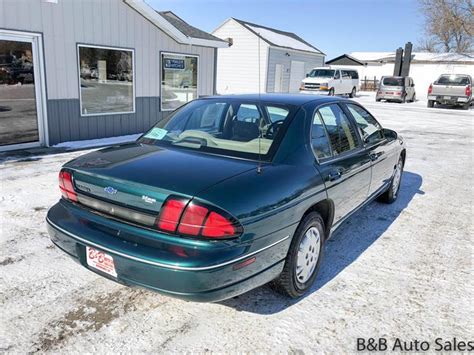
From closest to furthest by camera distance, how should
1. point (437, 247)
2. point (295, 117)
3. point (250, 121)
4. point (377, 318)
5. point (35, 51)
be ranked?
point (377, 318), point (295, 117), point (250, 121), point (437, 247), point (35, 51)

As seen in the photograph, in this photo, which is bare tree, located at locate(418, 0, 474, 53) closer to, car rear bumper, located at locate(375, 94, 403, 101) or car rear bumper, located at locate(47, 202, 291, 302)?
car rear bumper, located at locate(375, 94, 403, 101)

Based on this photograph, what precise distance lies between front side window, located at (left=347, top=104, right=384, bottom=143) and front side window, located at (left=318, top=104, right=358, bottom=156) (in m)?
0.28

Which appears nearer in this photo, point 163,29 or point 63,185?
point 63,185

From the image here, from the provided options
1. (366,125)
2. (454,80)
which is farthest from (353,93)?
(366,125)

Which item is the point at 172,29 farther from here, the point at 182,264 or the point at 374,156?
the point at 182,264

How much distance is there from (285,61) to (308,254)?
25337 millimetres

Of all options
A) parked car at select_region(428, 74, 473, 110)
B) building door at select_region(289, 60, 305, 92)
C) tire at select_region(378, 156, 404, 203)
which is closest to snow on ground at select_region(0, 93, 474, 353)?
tire at select_region(378, 156, 404, 203)

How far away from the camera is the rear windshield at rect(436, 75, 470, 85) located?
74.9 ft

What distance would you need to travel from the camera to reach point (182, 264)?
2283mm

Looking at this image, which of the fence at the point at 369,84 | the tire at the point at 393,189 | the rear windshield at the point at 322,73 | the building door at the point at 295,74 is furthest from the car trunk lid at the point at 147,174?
the fence at the point at 369,84

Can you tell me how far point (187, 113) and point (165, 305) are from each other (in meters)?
Result: 1.77

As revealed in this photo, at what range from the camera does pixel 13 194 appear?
206 inches

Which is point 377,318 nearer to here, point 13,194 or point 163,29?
point 13,194

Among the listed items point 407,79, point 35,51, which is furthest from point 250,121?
point 407,79
